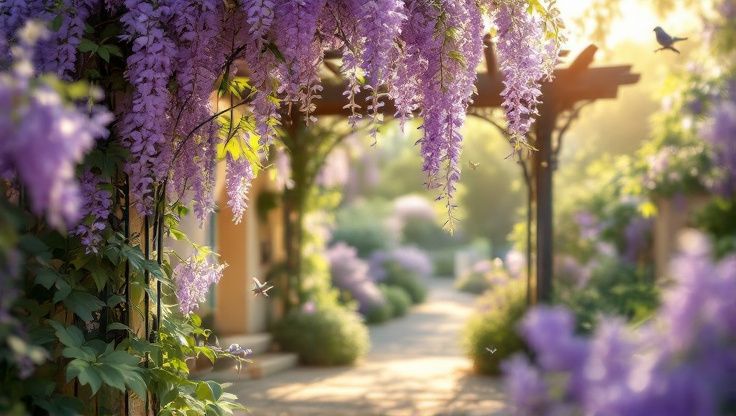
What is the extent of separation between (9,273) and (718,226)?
8823 mm

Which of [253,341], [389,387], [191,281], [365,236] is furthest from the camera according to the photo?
[365,236]

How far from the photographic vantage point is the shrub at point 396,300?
14820 millimetres

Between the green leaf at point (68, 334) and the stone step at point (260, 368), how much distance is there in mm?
4434

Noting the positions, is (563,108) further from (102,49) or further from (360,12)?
(102,49)

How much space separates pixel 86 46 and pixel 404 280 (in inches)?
555

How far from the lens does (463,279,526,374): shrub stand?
8.27 meters

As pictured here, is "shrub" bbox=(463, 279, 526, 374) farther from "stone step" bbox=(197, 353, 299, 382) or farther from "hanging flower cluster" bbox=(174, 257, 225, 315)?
"hanging flower cluster" bbox=(174, 257, 225, 315)

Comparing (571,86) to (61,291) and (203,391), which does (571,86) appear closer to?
(203,391)

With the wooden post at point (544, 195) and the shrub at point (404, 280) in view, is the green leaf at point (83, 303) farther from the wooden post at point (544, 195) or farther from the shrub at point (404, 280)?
the shrub at point (404, 280)

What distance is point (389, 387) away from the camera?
7.43 meters

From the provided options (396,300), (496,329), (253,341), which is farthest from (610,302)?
(396,300)

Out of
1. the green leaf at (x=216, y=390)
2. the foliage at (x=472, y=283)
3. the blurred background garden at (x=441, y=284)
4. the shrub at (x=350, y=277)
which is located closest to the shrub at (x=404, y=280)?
the blurred background garden at (x=441, y=284)

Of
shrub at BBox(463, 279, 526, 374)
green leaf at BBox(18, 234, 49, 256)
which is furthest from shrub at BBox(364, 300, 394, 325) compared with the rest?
green leaf at BBox(18, 234, 49, 256)

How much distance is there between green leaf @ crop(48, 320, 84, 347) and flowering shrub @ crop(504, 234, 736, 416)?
5.44ft
